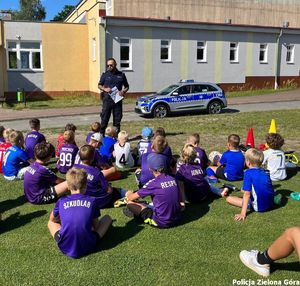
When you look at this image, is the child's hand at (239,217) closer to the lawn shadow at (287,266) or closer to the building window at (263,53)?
the lawn shadow at (287,266)

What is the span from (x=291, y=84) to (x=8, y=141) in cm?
2890

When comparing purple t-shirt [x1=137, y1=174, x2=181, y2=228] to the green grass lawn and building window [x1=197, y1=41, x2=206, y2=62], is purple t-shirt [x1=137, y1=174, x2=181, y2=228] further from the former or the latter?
building window [x1=197, y1=41, x2=206, y2=62]

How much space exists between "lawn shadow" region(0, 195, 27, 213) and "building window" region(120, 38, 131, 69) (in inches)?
828

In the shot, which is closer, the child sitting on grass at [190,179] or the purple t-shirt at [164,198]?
the purple t-shirt at [164,198]

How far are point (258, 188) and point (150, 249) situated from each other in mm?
1945

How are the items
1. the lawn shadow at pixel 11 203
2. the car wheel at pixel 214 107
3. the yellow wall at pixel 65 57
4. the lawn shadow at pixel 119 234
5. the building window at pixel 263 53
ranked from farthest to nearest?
the building window at pixel 263 53
the yellow wall at pixel 65 57
the car wheel at pixel 214 107
the lawn shadow at pixel 11 203
the lawn shadow at pixel 119 234

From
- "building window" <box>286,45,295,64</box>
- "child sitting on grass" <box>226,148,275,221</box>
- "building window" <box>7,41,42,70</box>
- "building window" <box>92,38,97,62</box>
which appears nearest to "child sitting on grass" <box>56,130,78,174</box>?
"child sitting on grass" <box>226,148,275,221</box>

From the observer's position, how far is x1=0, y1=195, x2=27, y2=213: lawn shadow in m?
6.07

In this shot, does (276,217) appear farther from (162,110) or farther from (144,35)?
(144,35)

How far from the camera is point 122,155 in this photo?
8312 mm

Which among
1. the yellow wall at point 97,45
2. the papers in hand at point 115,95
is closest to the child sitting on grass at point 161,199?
the papers in hand at point 115,95

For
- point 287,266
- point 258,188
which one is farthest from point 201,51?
point 287,266

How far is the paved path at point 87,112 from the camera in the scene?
17.0 metres

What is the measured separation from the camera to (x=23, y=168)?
745 centimetres
